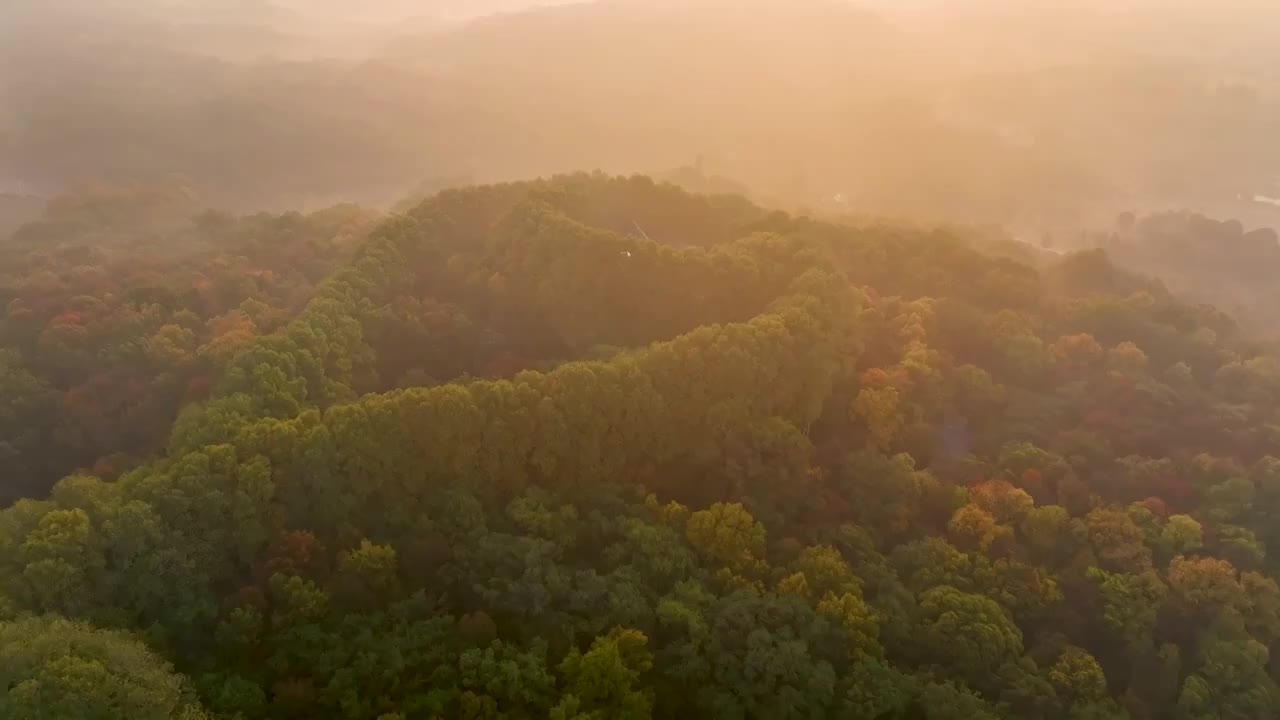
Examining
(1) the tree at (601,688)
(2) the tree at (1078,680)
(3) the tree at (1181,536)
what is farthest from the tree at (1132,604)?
(1) the tree at (601,688)

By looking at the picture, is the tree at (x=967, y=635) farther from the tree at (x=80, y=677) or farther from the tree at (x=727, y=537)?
the tree at (x=80, y=677)

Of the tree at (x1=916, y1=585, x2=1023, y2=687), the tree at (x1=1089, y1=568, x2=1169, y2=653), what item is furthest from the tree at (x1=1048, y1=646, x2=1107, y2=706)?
the tree at (x1=1089, y1=568, x2=1169, y2=653)

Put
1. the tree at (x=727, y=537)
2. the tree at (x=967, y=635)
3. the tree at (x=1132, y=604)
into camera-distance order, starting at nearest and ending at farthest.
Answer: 1. the tree at (x=967, y=635)
2. the tree at (x=727, y=537)
3. the tree at (x=1132, y=604)

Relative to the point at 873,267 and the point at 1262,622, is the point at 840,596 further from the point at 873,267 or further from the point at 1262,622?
the point at 873,267

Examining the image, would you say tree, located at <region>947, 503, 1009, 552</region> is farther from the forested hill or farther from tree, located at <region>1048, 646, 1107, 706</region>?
tree, located at <region>1048, 646, 1107, 706</region>

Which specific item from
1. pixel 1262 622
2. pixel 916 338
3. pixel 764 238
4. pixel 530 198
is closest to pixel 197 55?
pixel 530 198

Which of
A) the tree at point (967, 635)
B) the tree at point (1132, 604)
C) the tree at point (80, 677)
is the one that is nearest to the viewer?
the tree at point (80, 677)
